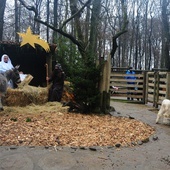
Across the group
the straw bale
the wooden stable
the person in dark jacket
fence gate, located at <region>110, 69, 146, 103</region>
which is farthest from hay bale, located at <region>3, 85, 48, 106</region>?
fence gate, located at <region>110, 69, 146, 103</region>

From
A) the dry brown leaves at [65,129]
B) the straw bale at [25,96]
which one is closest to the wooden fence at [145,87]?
the dry brown leaves at [65,129]

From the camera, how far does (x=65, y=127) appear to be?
633 centimetres

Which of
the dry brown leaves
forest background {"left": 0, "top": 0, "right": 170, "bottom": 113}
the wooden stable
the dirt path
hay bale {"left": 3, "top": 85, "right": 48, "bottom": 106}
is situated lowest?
the dirt path

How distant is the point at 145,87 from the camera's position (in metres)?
12.8

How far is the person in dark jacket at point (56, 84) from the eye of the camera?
31.9ft

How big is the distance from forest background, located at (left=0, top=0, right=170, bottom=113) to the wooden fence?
162cm

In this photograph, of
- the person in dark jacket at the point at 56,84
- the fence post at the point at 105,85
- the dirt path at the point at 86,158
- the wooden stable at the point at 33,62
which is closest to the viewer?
the dirt path at the point at 86,158

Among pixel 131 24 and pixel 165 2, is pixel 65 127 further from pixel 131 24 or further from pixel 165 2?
pixel 131 24

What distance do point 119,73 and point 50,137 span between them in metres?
8.99

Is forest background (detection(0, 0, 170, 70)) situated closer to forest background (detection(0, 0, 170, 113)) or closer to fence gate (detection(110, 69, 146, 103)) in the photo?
forest background (detection(0, 0, 170, 113))

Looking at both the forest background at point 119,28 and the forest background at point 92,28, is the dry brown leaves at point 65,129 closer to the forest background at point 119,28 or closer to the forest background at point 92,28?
the forest background at point 92,28

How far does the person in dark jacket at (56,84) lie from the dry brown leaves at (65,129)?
4.80ft

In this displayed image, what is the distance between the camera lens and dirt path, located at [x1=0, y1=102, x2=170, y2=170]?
409cm

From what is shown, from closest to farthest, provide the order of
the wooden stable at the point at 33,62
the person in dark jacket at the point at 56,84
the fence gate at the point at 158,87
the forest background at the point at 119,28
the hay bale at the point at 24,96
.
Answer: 1. the hay bale at the point at 24,96
2. the person in dark jacket at the point at 56,84
3. the fence gate at the point at 158,87
4. the wooden stable at the point at 33,62
5. the forest background at the point at 119,28
